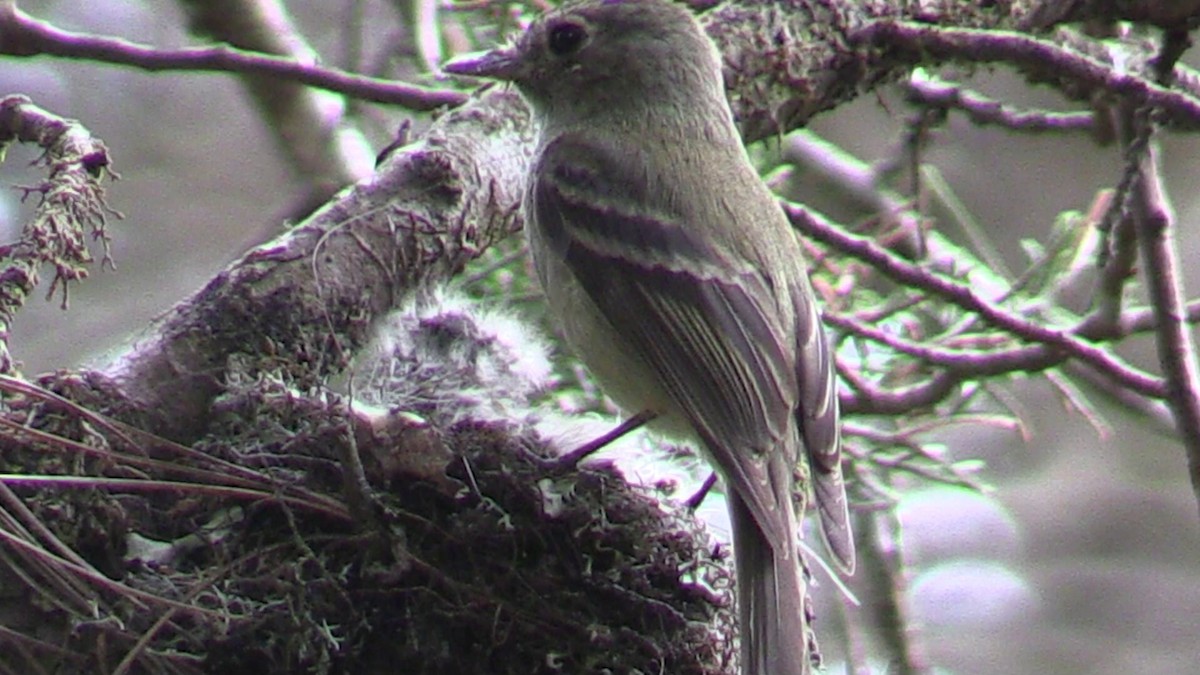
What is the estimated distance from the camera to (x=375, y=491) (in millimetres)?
3609

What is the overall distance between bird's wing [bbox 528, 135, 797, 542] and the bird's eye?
1.24 ft

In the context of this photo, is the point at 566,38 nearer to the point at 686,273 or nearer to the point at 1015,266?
the point at 686,273

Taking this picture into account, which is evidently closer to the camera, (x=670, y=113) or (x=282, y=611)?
(x=282, y=611)

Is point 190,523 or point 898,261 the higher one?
point 898,261

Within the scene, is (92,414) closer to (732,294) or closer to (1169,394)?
(732,294)

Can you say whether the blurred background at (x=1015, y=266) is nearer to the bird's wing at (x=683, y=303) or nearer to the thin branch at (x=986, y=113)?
the thin branch at (x=986, y=113)

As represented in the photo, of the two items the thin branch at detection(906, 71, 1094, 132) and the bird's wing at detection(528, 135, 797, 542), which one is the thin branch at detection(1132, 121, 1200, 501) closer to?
the thin branch at detection(906, 71, 1094, 132)

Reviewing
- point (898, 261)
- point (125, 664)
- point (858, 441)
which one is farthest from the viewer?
point (858, 441)

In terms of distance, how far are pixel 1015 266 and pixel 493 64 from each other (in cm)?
595

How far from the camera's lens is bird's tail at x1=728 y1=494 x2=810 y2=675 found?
11.1 ft

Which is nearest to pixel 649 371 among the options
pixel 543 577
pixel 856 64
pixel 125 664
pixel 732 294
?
pixel 732 294

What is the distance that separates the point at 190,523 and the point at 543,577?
717 mm

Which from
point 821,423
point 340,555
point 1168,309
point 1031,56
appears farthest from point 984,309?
point 340,555

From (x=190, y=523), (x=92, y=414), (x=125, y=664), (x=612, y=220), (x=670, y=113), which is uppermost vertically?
(x=670, y=113)
